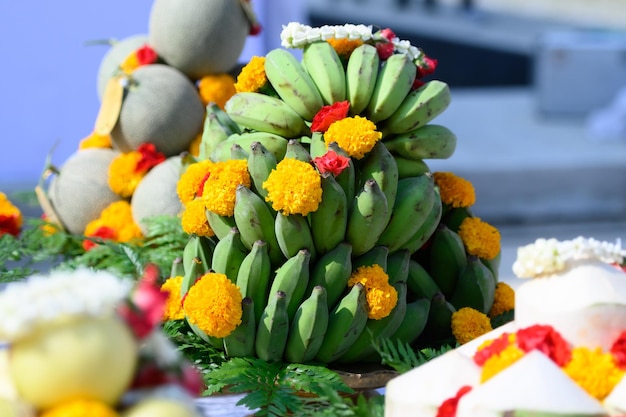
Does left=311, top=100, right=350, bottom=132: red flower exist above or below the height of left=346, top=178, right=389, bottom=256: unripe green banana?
above

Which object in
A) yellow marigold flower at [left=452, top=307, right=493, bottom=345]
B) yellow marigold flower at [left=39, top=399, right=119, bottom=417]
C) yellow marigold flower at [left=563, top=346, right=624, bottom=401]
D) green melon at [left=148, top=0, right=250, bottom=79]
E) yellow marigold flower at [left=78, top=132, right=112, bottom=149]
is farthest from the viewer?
yellow marigold flower at [left=78, top=132, right=112, bottom=149]

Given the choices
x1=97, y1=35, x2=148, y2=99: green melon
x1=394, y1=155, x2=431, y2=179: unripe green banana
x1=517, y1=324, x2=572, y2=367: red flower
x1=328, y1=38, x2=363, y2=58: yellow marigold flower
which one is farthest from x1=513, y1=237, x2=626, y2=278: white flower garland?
x1=97, y1=35, x2=148, y2=99: green melon

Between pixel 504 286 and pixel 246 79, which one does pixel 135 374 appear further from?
pixel 504 286

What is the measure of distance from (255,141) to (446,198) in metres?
0.31

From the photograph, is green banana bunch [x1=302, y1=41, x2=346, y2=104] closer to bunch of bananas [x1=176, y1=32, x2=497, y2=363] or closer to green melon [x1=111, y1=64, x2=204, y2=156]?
bunch of bananas [x1=176, y1=32, x2=497, y2=363]

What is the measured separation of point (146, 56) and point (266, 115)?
678 mm

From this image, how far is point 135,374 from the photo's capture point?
0.58 m

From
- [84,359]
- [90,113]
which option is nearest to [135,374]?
[84,359]

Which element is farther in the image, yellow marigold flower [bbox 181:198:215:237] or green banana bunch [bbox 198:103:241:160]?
green banana bunch [bbox 198:103:241:160]

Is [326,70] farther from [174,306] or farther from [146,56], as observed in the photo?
[146,56]

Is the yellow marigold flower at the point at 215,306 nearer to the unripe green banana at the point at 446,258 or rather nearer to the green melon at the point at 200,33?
the unripe green banana at the point at 446,258

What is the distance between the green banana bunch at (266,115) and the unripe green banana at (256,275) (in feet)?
0.58

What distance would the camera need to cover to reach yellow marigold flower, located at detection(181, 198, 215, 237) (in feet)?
3.83

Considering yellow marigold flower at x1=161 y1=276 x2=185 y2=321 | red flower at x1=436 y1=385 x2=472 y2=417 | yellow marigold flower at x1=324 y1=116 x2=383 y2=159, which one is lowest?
yellow marigold flower at x1=161 y1=276 x2=185 y2=321
